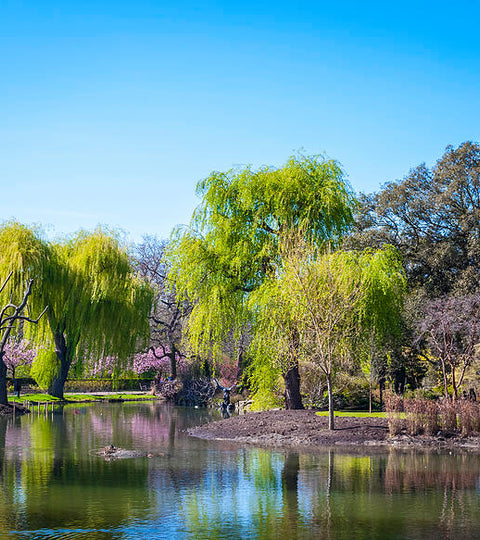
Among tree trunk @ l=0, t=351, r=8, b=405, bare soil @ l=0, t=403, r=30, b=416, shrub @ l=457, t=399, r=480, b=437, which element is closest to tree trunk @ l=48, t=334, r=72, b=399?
tree trunk @ l=0, t=351, r=8, b=405

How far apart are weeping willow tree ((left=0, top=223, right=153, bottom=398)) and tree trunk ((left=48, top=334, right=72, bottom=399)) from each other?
Answer: 59 millimetres

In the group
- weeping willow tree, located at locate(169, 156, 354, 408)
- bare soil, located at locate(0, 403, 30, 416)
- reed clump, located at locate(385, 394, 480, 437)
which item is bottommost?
bare soil, located at locate(0, 403, 30, 416)

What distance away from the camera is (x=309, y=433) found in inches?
921

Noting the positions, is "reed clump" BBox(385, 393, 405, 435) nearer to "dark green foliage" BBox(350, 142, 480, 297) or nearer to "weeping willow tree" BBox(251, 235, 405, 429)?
"weeping willow tree" BBox(251, 235, 405, 429)

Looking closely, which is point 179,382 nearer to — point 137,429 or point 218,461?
point 137,429

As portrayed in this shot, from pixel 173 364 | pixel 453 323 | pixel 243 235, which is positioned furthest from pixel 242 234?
pixel 173 364

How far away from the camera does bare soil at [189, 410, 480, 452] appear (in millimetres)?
22203

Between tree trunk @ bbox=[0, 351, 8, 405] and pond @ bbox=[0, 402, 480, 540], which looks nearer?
pond @ bbox=[0, 402, 480, 540]

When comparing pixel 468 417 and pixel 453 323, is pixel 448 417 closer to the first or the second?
pixel 468 417

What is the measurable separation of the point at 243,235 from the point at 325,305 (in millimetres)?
6076

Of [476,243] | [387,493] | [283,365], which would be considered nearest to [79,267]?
[283,365]

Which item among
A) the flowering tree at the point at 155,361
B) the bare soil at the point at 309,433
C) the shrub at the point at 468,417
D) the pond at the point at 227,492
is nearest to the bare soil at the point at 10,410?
the pond at the point at 227,492

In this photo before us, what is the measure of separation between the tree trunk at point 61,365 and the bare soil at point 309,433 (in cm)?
1544

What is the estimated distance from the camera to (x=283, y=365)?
2816 centimetres
